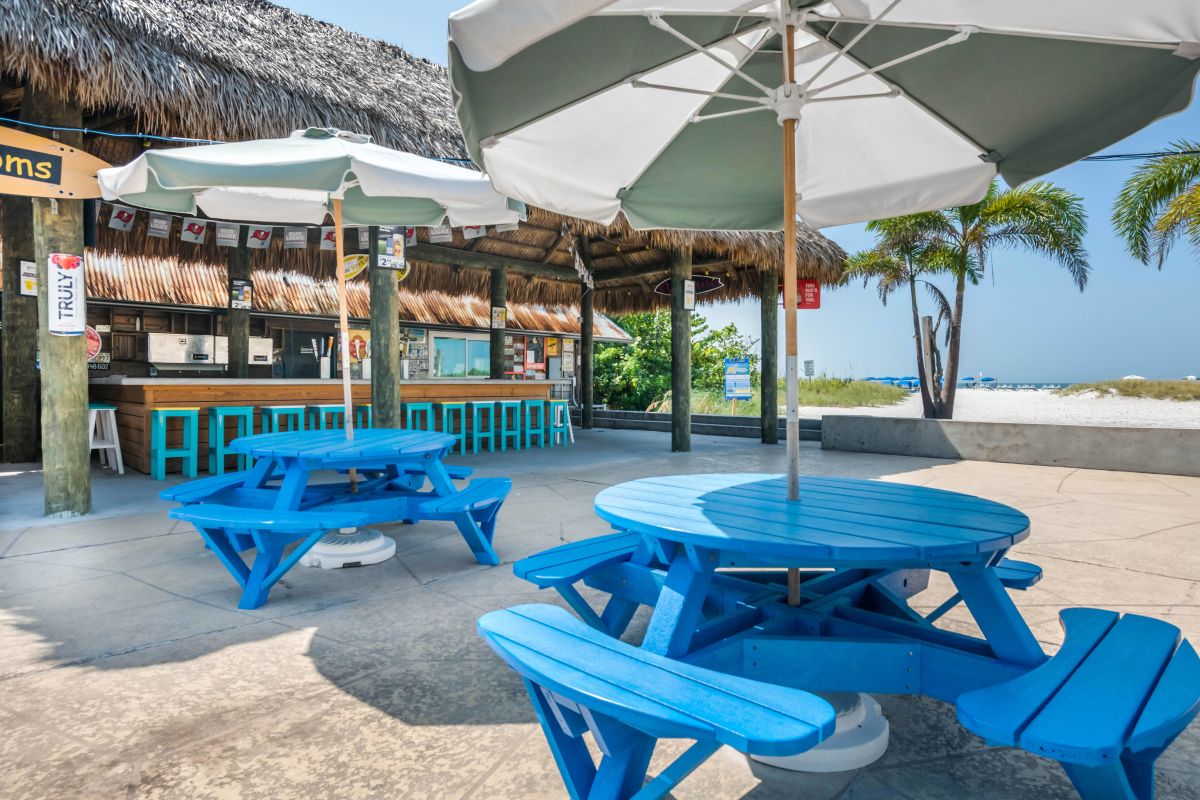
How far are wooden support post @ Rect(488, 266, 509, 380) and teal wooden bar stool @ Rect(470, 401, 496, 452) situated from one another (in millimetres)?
1341

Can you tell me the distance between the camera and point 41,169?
13.1 ft

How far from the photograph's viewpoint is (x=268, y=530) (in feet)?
8.52

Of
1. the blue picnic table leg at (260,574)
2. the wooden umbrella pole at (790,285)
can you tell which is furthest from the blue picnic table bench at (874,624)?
the blue picnic table leg at (260,574)

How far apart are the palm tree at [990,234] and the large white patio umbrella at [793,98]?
9.88 meters

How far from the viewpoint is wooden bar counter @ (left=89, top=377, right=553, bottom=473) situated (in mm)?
6152

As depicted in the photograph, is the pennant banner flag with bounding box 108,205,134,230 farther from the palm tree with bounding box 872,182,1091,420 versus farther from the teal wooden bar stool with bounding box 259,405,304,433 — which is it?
the palm tree with bounding box 872,182,1091,420

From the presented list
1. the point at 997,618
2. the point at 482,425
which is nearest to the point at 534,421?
the point at 482,425

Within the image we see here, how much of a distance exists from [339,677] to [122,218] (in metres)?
8.50

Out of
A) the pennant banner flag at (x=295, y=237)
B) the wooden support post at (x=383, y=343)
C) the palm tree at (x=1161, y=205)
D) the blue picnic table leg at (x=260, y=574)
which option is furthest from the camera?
the pennant banner flag at (x=295, y=237)

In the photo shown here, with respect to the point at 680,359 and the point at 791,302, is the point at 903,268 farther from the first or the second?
the point at 791,302

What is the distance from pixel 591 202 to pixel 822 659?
Answer: 2161mm

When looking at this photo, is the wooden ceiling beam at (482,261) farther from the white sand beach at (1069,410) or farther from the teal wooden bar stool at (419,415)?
the white sand beach at (1069,410)

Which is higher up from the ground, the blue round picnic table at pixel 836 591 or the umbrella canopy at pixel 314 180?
the umbrella canopy at pixel 314 180

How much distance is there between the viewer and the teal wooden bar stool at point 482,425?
820 centimetres
